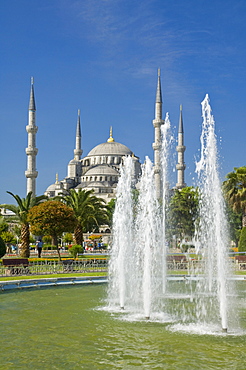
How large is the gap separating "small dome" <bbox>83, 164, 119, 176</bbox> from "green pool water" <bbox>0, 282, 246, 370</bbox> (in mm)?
71188

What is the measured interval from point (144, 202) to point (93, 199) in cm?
1738

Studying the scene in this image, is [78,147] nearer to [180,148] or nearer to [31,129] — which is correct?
[180,148]

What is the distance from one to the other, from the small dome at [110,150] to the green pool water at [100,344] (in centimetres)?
Result: 7827

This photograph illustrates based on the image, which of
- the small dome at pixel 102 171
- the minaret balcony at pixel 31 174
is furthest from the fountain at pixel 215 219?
the small dome at pixel 102 171

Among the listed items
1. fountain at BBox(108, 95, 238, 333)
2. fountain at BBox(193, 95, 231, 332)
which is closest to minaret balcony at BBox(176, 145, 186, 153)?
fountain at BBox(108, 95, 238, 333)

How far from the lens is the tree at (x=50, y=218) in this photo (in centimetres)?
2470

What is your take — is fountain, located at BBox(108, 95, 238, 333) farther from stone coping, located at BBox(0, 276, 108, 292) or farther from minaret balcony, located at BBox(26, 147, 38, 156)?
minaret balcony, located at BBox(26, 147, 38, 156)

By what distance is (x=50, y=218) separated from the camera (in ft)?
81.1

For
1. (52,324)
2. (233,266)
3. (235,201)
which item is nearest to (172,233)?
(235,201)

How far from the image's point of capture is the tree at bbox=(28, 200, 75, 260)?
24.7 m

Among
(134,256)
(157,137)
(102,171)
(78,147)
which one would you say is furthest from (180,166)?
(134,256)

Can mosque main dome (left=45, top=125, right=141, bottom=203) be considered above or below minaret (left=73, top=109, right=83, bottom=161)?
below

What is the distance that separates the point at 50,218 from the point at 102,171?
5796 centimetres

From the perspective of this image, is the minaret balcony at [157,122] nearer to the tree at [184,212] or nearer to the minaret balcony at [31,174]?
the tree at [184,212]
